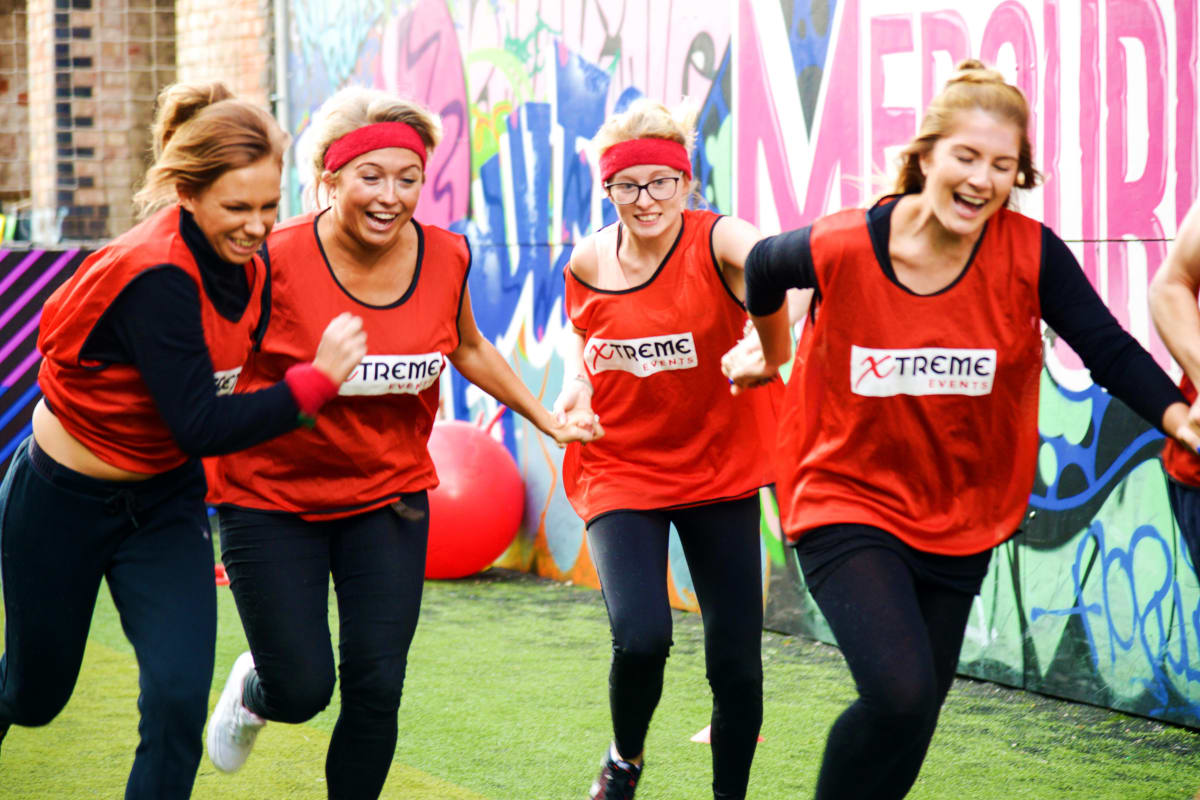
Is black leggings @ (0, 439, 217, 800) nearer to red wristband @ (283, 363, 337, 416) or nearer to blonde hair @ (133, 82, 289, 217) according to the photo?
red wristband @ (283, 363, 337, 416)

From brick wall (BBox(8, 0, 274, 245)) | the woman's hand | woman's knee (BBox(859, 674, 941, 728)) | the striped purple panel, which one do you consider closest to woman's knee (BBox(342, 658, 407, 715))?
the woman's hand

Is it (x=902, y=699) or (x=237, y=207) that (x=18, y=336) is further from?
(x=902, y=699)

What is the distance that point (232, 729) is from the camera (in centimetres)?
448

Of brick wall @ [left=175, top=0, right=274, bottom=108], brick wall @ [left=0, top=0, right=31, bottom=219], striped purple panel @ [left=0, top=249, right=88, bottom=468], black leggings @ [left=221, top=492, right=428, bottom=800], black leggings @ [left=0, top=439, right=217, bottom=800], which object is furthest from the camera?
brick wall @ [left=0, top=0, right=31, bottom=219]

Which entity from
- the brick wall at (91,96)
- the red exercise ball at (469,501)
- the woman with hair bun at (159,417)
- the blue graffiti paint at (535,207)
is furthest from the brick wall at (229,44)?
the woman with hair bun at (159,417)

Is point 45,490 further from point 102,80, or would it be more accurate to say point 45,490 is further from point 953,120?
point 102,80

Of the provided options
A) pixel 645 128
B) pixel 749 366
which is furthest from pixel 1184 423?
pixel 645 128

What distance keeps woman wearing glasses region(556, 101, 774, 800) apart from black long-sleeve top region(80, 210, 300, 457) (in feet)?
3.80

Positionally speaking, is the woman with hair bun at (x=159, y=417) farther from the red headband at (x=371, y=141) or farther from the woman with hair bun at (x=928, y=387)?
the woman with hair bun at (x=928, y=387)

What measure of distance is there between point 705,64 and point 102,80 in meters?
8.46

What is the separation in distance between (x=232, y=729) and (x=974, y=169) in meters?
2.61

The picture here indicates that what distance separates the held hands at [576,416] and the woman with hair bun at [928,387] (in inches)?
34.6

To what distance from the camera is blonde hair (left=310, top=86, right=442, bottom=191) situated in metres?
3.98

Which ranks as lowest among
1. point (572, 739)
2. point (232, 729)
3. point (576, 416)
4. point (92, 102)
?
point (572, 739)
